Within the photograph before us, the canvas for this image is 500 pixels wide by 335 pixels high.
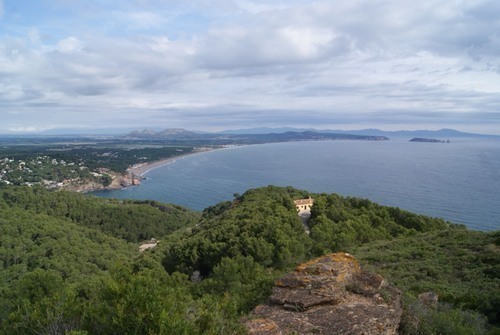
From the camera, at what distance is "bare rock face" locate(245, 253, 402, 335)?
7598mm

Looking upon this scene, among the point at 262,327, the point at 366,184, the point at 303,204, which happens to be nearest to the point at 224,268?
the point at 262,327

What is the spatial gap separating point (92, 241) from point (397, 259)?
33.8 meters

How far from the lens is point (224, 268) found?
17406 mm

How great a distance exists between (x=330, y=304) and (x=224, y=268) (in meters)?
9.45

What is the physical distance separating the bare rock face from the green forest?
0.61 metres

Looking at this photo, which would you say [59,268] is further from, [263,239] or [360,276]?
[360,276]

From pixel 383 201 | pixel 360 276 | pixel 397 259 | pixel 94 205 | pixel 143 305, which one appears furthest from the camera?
pixel 383 201

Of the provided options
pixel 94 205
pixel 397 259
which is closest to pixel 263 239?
pixel 397 259

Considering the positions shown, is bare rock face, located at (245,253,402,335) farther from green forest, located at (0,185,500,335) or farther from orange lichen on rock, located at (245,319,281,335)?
green forest, located at (0,185,500,335)

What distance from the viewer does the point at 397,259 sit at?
18594 mm

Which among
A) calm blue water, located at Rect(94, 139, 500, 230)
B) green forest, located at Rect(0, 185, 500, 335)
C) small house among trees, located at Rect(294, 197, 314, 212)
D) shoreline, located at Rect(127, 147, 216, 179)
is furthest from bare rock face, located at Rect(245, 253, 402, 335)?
shoreline, located at Rect(127, 147, 216, 179)

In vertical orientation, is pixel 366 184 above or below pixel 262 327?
below

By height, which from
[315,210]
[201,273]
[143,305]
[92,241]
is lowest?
[92,241]

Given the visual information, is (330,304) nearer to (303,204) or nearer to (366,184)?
(303,204)
